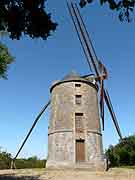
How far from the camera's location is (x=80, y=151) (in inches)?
984

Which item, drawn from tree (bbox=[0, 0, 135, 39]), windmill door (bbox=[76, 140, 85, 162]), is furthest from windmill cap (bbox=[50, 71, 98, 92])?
tree (bbox=[0, 0, 135, 39])

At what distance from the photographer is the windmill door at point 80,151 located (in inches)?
973

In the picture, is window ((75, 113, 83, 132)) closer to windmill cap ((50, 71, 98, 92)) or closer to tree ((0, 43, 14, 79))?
windmill cap ((50, 71, 98, 92))

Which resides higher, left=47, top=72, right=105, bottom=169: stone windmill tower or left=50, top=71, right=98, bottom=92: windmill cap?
left=50, top=71, right=98, bottom=92: windmill cap

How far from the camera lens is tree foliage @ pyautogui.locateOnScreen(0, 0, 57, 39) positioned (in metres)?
8.48

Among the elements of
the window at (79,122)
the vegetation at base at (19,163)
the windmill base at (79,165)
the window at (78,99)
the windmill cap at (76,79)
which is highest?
the windmill cap at (76,79)

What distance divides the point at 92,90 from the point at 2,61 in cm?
1178

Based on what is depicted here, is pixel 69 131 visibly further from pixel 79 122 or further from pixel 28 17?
pixel 28 17

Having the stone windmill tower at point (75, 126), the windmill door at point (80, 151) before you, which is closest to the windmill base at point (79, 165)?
the stone windmill tower at point (75, 126)

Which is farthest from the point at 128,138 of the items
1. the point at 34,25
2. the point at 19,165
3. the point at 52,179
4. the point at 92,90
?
the point at 34,25

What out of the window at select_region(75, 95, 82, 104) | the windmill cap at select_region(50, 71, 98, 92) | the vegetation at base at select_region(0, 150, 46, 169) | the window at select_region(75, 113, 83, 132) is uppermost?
the windmill cap at select_region(50, 71, 98, 92)

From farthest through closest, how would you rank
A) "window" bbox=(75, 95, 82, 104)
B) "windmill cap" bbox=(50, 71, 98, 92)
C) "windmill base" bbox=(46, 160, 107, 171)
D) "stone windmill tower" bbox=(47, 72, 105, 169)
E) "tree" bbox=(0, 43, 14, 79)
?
"windmill cap" bbox=(50, 71, 98, 92) → "window" bbox=(75, 95, 82, 104) → "stone windmill tower" bbox=(47, 72, 105, 169) → "windmill base" bbox=(46, 160, 107, 171) → "tree" bbox=(0, 43, 14, 79)

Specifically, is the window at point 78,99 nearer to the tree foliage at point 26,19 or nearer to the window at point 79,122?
the window at point 79,122

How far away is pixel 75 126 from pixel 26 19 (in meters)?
17.8
